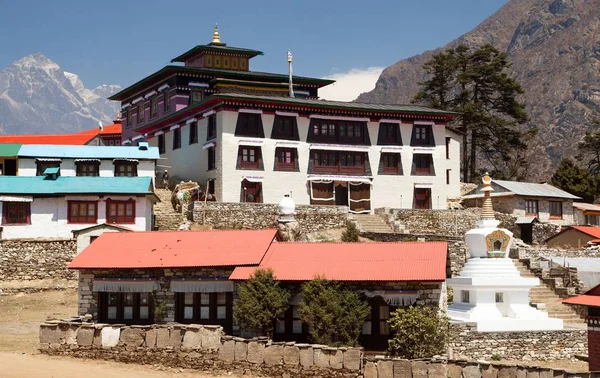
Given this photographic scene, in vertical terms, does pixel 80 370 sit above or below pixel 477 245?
below

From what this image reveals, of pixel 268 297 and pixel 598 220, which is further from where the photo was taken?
pixel 598 220

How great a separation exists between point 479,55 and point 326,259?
5409cm

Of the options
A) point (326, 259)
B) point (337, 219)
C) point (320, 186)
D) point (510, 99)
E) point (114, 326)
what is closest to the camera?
point (114, 326)

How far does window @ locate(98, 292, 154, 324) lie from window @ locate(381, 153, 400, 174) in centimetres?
3322

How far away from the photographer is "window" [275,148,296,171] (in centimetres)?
6531

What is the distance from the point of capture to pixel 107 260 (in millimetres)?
38844

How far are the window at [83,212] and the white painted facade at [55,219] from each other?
19 centimetres

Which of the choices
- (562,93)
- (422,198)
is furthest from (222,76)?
(562,93)

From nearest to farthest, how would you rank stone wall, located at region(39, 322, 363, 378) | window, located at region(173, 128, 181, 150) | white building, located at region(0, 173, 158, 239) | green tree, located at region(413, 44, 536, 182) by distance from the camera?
stone wall, located at region(39, 322, 363, 378) < white building, located at region(0, 173, 158, 239) < window, located at region(173, 128, 181, 150) < green tree, located at region(413, 44, 536, 182)

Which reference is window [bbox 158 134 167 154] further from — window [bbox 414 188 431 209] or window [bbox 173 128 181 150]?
window [bbox 414 188 431 209]

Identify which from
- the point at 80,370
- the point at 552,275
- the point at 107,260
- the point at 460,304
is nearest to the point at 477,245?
the point at 460,304

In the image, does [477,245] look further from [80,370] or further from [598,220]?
[598,220]

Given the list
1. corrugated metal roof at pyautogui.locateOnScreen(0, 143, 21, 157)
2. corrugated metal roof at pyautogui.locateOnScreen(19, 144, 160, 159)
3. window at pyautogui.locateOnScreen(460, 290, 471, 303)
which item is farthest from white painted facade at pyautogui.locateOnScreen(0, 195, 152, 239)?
window at pyautogui.locateOnScreen(460, 290, 471, 303)

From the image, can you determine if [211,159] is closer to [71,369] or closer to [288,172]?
[288,172]
